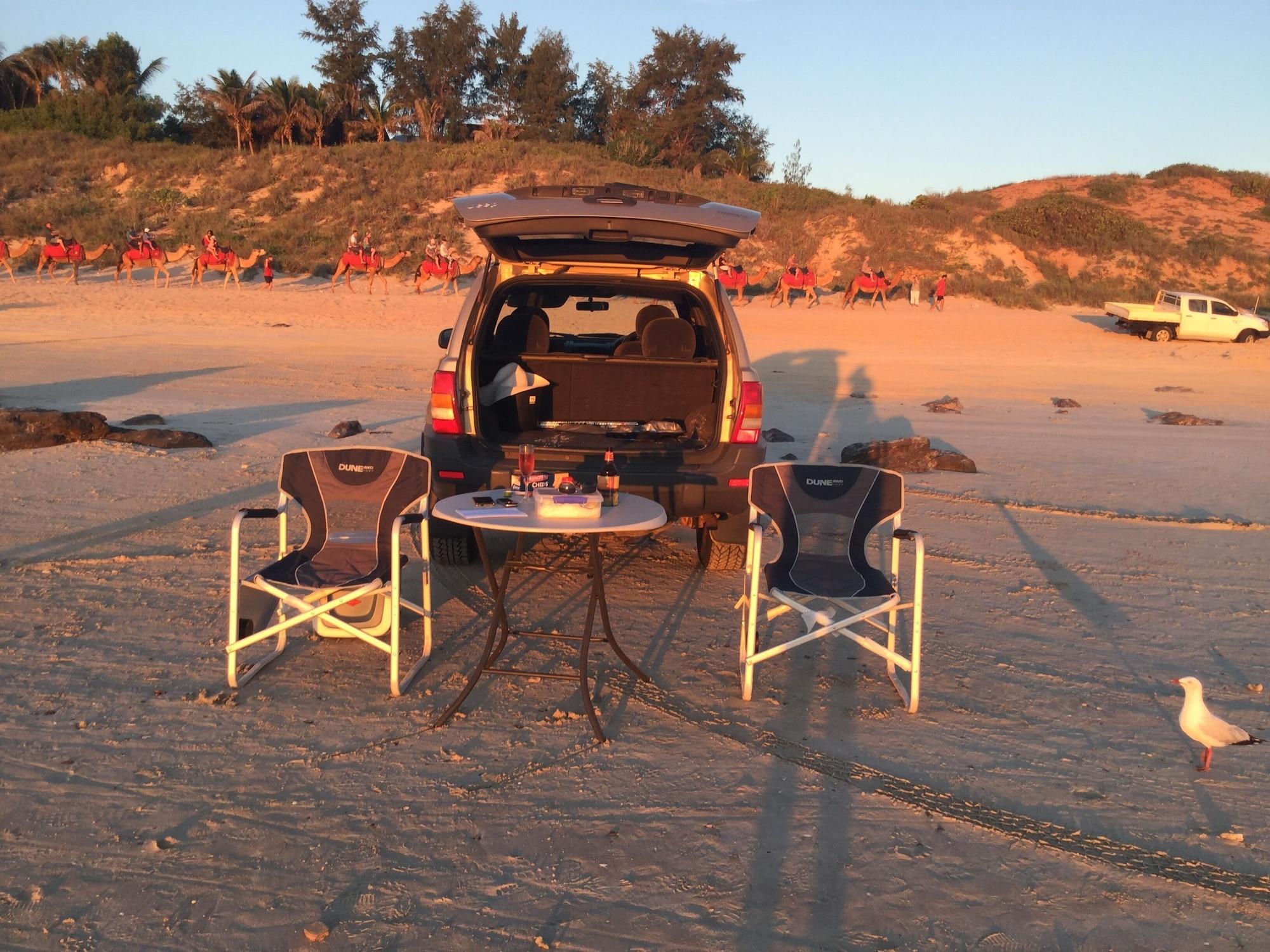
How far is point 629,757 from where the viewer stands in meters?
4.01

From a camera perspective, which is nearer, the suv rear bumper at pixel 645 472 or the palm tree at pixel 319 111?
the suv rear bumper at pixel 645 472

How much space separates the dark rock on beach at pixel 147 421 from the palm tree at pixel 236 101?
132 ft

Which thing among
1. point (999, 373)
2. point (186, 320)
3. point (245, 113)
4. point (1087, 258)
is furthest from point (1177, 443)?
point (245, 113)

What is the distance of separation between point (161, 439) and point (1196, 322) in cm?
2406

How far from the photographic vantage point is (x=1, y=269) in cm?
2828

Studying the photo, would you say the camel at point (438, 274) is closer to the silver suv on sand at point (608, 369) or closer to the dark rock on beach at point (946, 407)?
the dark rock on beach at point (946, 407)

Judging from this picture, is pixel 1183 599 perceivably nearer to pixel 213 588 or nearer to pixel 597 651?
pixel 597 651

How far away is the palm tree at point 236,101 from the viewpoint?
47031mm

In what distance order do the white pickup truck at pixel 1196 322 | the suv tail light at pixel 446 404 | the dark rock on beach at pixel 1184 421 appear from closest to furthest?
the suv tail light at pixel 446 404
the dark rock on beach at pixel 1184 421
the white pickup truck at pixel 1196 322

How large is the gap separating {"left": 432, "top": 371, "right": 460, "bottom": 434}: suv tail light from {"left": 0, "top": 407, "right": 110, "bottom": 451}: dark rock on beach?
5056 mm

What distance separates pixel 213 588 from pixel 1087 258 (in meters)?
36.5

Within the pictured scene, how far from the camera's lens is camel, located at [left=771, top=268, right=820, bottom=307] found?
1110 inches

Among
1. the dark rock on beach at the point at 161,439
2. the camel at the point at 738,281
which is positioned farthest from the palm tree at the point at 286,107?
the dark rock on beach at the point at 161,439

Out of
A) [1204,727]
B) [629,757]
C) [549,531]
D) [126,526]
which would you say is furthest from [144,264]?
[1204,727]
